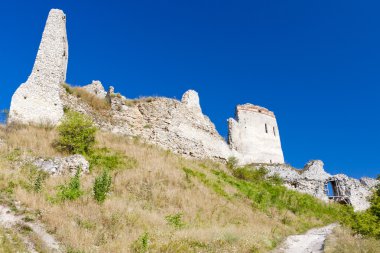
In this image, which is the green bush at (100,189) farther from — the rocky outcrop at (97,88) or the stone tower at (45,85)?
the rocky outcrop at (97,88)

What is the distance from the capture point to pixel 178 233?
830 cm

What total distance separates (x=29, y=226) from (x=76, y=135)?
792 centimetres

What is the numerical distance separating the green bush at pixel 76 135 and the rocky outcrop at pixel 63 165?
150cm

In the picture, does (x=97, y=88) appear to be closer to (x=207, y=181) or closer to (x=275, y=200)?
(x=207, y=181)

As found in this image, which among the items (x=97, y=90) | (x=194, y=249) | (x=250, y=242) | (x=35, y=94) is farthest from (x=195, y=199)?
(x=97, y=90)

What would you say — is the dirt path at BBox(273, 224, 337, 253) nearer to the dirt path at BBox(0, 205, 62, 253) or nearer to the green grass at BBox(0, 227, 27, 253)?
the dirt path at BBox(0, 205, 62, 253)

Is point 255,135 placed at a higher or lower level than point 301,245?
higher

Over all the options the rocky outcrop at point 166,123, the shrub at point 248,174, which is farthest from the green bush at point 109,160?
the shrub at point 248,174

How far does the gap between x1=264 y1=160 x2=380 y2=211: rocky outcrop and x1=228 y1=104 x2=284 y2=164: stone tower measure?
370cm

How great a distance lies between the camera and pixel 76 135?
14742mm

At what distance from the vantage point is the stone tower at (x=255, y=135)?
100 feet

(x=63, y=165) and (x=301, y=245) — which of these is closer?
(x=301, y=245)

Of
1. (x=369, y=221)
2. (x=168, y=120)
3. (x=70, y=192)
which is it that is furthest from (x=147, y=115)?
(x=369, y=221)

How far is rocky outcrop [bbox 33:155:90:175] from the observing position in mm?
11914
